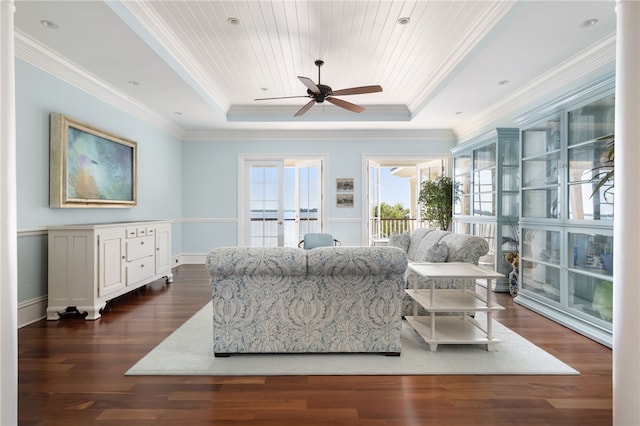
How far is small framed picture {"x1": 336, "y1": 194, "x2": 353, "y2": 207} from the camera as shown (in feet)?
23.0

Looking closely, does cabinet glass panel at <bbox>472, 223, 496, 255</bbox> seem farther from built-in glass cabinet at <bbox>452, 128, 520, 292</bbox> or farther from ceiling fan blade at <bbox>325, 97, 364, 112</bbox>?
ceiling fan blade at <bbox>325, 97, 364, 112</bbox>

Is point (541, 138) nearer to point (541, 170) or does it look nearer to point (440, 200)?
point (541, 170)

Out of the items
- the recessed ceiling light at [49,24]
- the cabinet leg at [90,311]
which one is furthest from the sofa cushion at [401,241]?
the recessed ceiling light at [49,24]

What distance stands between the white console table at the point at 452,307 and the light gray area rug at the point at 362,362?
96 millimetres

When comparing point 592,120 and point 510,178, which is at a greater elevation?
point 592,120

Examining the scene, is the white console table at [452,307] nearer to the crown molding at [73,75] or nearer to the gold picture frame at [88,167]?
the gold picture frame at [88,167]

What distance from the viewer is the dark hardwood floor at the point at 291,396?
1.83m

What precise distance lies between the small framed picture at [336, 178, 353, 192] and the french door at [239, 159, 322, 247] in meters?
0.40

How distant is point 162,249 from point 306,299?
3401 mm

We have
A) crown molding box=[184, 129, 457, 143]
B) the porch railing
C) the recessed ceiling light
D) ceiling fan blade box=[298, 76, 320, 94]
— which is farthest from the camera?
the porch railing

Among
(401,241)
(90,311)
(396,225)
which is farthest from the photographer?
(396,225)

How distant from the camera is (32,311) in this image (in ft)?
11.1

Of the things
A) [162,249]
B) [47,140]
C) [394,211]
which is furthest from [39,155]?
[394,211]

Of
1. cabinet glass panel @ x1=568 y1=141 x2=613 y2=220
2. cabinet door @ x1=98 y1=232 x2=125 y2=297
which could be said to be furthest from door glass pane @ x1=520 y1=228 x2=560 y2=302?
cabinet door @ x1=98 y1=232 x2=125 y2=297
